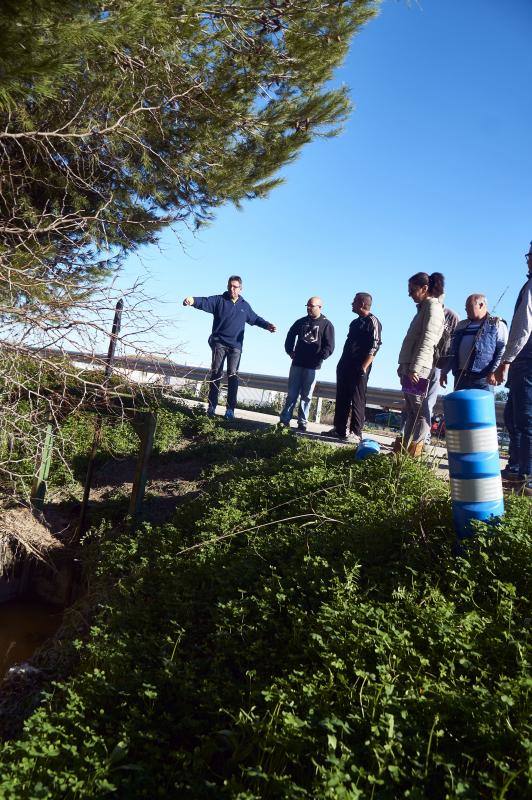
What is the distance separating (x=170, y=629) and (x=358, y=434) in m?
5.45

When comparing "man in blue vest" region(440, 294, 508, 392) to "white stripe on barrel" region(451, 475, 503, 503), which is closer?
"white stripe on barrel" region(451, 475, 503, 503)

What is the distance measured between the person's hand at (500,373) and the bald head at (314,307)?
3.90 metres

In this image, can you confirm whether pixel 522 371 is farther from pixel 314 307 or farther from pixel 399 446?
pixel 314 307

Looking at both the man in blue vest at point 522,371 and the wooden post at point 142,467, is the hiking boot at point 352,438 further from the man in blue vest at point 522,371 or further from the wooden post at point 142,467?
the man in blue vest at point 522,371

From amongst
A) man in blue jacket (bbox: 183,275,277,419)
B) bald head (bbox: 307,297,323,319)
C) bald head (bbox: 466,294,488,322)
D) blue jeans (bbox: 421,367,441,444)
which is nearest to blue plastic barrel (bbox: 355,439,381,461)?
blue jeans (bbox: 421,367,441,444)

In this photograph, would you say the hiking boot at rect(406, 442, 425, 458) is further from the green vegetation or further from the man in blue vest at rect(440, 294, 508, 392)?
the man in blue vest at rect(440, 294, 508, 392)

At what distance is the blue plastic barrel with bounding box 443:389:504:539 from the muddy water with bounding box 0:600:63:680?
17.7 feet

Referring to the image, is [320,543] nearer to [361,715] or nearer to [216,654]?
[216,654]

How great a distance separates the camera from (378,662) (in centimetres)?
284

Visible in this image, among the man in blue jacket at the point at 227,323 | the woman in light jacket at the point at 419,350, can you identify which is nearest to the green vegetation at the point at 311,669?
the woman in light jacket at the point at 419,350

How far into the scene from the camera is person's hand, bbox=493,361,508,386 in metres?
5.70

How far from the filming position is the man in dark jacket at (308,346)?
9.17 metres

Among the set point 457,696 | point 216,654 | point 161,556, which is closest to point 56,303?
point 161,556

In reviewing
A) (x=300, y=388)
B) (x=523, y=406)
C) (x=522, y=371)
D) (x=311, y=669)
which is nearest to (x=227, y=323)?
(x=300, y=388)
